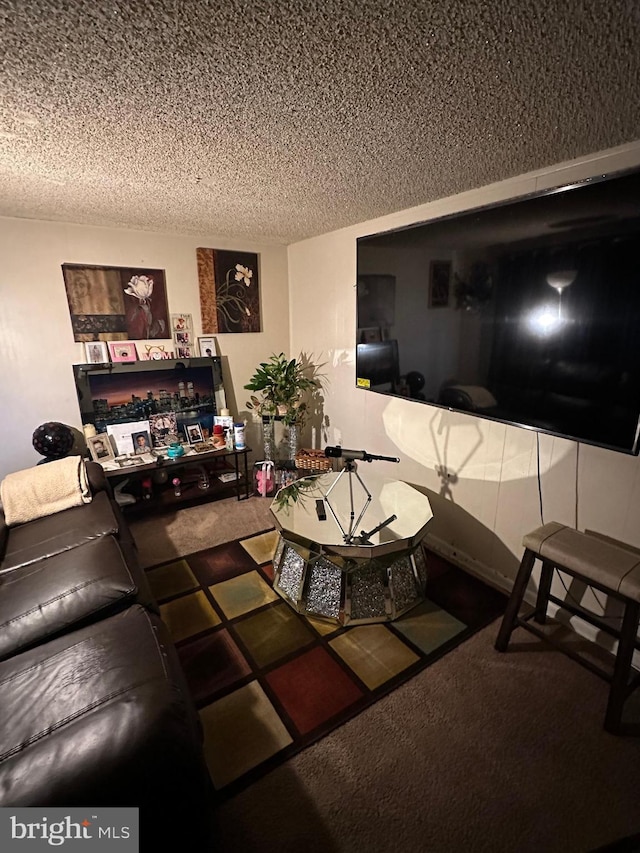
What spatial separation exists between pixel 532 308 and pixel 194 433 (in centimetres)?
264

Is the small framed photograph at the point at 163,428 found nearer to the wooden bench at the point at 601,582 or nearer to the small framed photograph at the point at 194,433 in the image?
the small framed photograph at the point at 194,433

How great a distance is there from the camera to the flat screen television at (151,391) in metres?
2.94

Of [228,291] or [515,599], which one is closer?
[515,599]

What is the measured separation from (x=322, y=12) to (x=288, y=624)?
7.36 ft

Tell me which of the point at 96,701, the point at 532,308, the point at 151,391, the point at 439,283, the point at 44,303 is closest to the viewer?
the point at 96,701

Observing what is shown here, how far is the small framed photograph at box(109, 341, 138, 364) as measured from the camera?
9.81 feet

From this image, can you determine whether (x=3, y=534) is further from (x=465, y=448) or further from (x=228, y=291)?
(x=465, y=448)

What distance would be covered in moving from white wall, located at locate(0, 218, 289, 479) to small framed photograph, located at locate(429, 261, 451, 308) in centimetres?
205

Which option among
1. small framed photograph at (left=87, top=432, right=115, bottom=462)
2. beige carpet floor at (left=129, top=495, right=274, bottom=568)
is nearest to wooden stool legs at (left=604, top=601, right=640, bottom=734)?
beige carpet floor at (left=129, top=495, right=274, bottom=568)

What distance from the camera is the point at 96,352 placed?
116 inches

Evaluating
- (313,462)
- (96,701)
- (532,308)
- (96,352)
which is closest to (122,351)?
(96,352)

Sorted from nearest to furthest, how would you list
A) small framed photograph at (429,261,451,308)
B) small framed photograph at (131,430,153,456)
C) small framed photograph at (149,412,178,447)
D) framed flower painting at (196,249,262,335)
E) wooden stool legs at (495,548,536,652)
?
wooden stool legs at (495,548,536,652), small framed photograph at (429,261,451,308), small framed photograph at (131,430,153,456), small framed photograph at (149,412,178,447), framed flower painting at (196,249,262,335)

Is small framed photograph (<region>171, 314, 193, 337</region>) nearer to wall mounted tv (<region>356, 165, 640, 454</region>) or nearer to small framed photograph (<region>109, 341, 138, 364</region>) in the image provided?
small framed photograph (<region>109, 341, 138, 364</region>)

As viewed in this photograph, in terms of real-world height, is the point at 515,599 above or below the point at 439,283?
below
